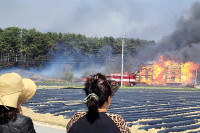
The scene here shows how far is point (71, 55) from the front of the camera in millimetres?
76688

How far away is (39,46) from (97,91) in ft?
233

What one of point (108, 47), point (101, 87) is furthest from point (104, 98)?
point (108, 47)

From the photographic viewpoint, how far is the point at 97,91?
2.61 metres

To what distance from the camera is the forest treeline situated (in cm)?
6688

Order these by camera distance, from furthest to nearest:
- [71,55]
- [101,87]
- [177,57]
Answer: [71,55] → [177,57] → [101,87]

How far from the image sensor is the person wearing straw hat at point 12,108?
9.07 ft

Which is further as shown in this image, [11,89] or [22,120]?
[11,89]

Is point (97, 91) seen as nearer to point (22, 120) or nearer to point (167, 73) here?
point (22, 120)

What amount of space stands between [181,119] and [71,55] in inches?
2595

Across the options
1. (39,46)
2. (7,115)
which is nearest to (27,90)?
(7,115)

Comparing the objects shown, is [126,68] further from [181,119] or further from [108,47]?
[181,119]

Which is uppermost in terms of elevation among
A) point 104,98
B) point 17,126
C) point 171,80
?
point 104,98

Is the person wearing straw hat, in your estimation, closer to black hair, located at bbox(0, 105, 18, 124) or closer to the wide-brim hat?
black hair, located at bbox(0, 105, 18, 124)

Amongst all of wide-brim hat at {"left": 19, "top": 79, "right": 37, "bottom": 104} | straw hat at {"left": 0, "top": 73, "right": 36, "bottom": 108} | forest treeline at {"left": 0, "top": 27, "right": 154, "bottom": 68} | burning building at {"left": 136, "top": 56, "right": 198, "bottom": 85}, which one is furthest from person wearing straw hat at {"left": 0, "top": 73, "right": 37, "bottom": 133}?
forest treeline at {"left": 0, "top": 27, "right": 154, "bottom": 68}
